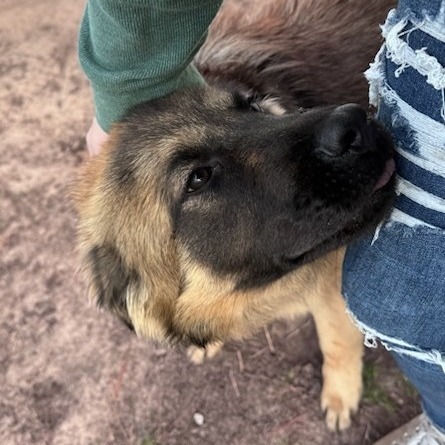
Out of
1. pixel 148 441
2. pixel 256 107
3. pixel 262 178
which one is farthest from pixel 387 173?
pixel 148 441

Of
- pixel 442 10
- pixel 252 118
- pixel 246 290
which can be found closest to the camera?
pixel 442 10

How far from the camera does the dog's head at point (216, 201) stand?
142cm

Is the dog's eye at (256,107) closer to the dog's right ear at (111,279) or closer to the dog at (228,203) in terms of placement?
Result: the dog at (228,203)

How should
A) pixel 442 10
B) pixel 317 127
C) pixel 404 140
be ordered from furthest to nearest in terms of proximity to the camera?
1. pixel 317 127
2. pixel 404 140
3. pixel 442 10

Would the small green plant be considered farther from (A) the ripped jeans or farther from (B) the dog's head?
Answer: (A) the ripped jeans

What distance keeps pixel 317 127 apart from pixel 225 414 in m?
1.40

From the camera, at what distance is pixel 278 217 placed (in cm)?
155

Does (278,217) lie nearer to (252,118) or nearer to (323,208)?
(323,208)

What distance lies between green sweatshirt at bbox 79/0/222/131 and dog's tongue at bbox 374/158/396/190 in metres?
0.51

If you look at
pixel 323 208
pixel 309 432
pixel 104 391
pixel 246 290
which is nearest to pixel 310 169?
pixel 323 208

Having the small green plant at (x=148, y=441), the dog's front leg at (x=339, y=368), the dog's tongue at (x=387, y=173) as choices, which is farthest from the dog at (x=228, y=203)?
the small green plant at (x=148, y=441)

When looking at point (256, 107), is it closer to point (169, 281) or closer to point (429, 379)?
point (169, 281)

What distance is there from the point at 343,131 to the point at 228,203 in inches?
14.9

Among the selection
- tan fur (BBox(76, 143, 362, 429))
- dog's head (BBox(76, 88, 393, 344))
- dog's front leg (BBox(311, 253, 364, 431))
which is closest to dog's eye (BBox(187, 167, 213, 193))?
dog's head (BBox(76, 88, 393, 344))
